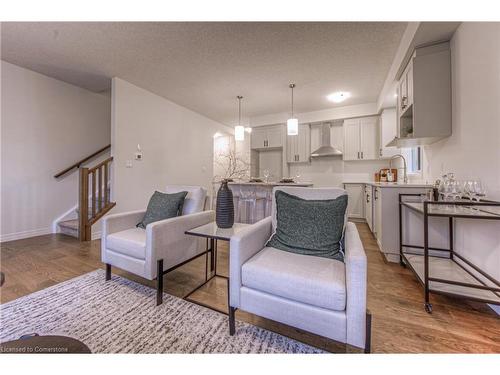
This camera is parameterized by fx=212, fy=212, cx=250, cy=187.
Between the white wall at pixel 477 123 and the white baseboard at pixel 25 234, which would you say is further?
the white baseboard at pixel 25 234

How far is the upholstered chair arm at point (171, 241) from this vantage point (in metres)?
1.58

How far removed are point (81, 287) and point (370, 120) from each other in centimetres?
534

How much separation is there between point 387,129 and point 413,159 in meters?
0.88

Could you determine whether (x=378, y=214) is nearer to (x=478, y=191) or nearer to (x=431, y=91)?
(x=478, y=191)

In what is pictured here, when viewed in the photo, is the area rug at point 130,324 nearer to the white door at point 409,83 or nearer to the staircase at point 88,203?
the staircase at point 88,203

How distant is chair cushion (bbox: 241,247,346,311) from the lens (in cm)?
103

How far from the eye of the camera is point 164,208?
198 cm

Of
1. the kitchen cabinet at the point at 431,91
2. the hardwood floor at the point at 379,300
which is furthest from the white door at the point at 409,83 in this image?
the hardwood floor at the point at 379,300

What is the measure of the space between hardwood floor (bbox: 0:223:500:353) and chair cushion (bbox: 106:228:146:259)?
387mm

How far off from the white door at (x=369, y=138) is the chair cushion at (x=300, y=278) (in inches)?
157

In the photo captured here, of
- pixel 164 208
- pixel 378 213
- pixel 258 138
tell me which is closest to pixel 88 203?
pixel 164 208

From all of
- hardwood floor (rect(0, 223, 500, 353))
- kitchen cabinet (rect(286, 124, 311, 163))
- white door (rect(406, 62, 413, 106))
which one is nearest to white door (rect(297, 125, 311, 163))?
kitchen cabinet (rect(286, 124, 311, 163))
